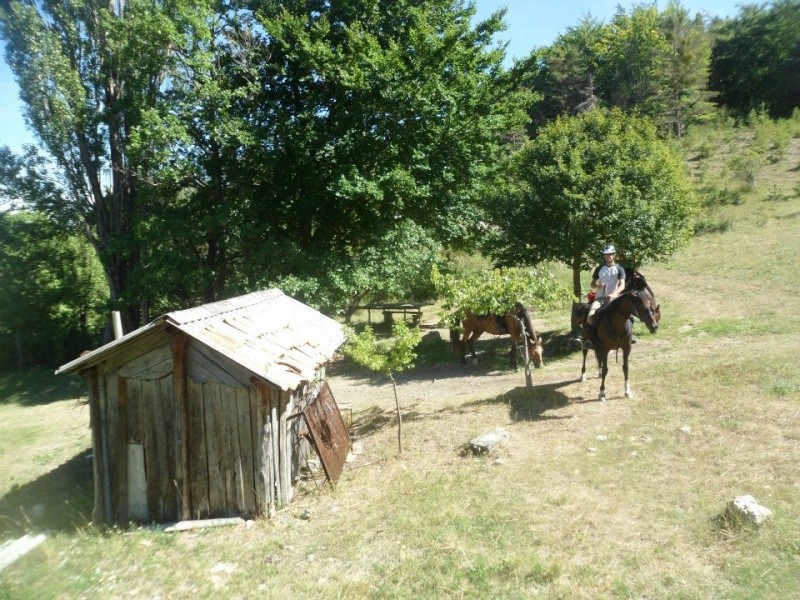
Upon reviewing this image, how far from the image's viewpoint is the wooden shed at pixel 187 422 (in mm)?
8586

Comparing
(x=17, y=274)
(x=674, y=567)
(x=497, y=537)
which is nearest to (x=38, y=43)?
(x=17, y=274)

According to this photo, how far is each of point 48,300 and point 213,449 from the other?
21.7m

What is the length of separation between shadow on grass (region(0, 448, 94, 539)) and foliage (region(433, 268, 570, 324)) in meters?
7.61

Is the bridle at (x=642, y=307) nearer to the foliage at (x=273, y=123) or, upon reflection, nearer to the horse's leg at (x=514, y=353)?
the horse's leg at (x=514, y=353)

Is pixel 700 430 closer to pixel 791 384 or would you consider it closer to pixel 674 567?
pixel 791 384

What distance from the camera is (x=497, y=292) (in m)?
11.6

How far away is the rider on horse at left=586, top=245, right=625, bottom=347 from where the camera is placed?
11.8 m

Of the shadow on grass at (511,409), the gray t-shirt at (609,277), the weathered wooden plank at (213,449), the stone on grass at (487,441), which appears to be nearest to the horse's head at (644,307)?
the gray t-shirt at (609,277)

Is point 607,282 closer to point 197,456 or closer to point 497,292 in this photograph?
point 497,292

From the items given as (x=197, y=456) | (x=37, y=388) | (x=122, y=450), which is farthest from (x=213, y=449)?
(x=37, y=388)

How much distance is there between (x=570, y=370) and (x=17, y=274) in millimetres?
24224

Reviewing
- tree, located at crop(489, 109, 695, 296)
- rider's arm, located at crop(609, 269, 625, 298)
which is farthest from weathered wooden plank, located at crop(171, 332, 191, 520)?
tree, located at crop(489, 109, 695, 296)

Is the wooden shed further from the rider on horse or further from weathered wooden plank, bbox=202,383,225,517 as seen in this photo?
the rider on horse

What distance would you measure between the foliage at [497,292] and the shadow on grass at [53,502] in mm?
7607
